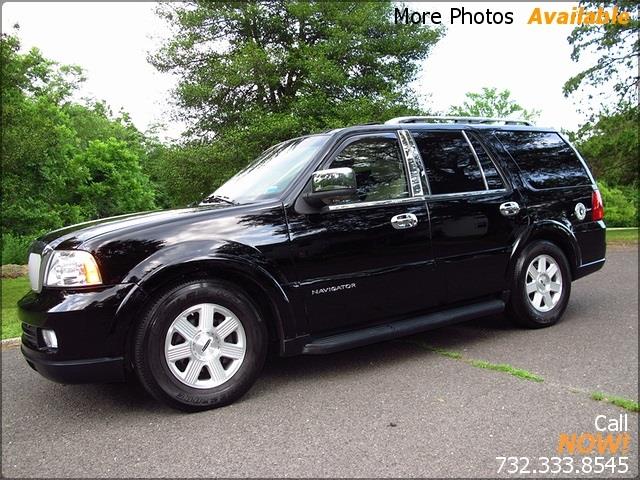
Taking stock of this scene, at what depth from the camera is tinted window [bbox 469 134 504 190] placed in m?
4.68

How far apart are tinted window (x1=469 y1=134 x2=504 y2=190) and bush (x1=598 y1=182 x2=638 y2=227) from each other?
25.1 m

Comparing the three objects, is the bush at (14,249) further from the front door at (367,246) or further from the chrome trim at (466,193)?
the chrome trim at (466,193)

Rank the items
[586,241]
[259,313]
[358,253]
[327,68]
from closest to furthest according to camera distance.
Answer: [259,313]
[358,253]
[586,241]
[327,68]

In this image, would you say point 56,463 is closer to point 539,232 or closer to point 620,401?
point 620,401

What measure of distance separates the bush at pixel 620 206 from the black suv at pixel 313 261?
82.1ft

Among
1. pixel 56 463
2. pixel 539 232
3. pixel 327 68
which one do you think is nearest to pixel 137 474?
pixel 56 463

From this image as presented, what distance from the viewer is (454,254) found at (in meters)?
4.28

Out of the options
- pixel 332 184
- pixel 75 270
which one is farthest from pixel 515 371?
pixel 75 270

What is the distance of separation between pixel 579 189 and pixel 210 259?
3.88 m

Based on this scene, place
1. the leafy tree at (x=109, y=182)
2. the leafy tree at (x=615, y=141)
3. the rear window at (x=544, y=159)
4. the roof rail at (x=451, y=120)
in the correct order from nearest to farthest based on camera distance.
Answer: the roof rail at (x=451, y=120) → the rear window at (x=544, y=159) → the leafy tree at (x=615, y=141) → the leafy tree at (x=109, y=182)

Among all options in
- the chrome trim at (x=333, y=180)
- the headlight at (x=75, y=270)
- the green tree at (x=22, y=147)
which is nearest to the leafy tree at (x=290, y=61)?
the green tree at (x=22, y=147)

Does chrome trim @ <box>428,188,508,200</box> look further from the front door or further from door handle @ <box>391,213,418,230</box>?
door handle @ <box>391,213,418,230</box>

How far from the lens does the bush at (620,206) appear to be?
26.9 meters

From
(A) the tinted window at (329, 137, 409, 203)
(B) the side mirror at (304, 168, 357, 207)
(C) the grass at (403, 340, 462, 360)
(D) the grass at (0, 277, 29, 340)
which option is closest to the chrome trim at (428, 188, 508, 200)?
(A) the tinted window at (329, 137, 409, 203)
